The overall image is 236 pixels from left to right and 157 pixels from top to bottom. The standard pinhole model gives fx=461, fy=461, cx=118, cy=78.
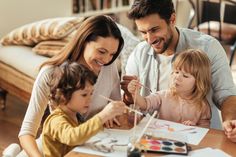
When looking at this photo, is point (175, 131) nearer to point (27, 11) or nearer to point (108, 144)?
point (108, 144)

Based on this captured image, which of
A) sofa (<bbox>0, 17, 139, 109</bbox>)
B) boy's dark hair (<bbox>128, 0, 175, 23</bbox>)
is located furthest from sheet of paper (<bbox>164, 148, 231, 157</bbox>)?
sofa (<bbox>0, 17, 139, 109</bbox>)

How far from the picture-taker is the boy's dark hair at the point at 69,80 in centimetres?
166

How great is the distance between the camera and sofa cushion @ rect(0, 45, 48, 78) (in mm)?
3227

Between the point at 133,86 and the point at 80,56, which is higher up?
the point at 80,56

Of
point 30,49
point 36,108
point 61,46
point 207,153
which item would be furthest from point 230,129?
point 30,49

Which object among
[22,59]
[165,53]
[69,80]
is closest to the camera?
[69,80]

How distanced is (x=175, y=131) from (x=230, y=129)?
20 centimetres

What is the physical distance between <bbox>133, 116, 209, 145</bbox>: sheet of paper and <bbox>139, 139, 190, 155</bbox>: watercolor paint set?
0.05 m

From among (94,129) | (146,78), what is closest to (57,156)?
(94,129)

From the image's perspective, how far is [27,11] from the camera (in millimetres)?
4055

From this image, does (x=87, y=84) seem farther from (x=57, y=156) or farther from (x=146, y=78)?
(x=146, y=78)

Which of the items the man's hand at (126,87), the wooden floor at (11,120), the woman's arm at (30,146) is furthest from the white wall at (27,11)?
the woman's arm at (30,146)

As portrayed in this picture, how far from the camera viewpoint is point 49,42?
11.1ft

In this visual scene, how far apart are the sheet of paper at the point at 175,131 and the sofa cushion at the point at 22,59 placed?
4.96 feet
